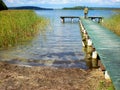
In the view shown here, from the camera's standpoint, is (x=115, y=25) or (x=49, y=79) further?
(x=115, y=25)

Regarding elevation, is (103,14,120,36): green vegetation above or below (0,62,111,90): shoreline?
below

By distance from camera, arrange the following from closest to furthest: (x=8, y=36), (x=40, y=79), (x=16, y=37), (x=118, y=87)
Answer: (x=118, y=87), (x=40, y=79), (x=8, y=36), (x=16, y=37)

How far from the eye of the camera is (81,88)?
685 centimetres

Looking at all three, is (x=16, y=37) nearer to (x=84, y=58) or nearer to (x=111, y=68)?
(x=84, y=58)

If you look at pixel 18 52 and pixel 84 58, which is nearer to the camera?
pixel 84 58

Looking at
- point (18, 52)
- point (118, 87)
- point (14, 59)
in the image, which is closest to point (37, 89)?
point (118, 87)

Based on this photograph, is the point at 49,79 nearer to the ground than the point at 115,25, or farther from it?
farther from it

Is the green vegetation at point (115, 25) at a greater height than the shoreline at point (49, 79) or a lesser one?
lesser

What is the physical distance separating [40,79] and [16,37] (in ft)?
29.8

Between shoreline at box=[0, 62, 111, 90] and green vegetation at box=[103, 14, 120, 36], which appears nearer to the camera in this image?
shoreline at box=[0, 62, 111, 90]

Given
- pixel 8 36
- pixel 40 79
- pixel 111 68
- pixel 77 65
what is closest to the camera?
pixel 111 68

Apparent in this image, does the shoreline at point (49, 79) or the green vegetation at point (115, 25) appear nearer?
the shoreline at point (49, 79)

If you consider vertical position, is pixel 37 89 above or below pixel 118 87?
below

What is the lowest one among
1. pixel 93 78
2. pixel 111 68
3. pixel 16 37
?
pixel 16 37
